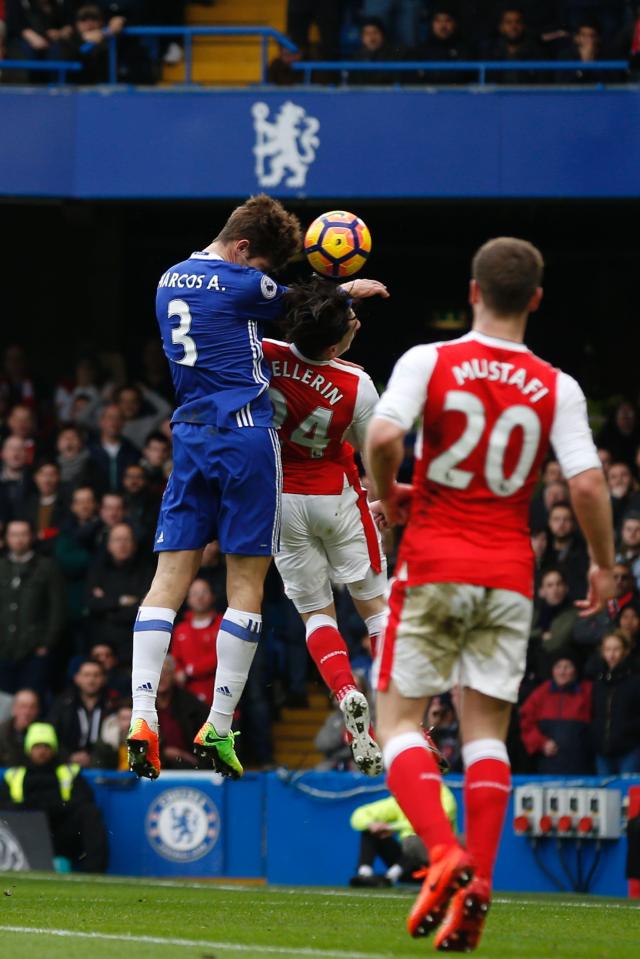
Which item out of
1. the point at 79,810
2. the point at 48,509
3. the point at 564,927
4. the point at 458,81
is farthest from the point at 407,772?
the point at 458,81

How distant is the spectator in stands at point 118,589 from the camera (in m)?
15.9

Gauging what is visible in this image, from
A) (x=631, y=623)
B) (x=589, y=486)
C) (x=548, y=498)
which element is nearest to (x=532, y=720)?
(x=631, y=623)

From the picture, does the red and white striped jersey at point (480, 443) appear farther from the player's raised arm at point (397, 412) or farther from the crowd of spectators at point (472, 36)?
the crowd of spectators at point (472, 36)

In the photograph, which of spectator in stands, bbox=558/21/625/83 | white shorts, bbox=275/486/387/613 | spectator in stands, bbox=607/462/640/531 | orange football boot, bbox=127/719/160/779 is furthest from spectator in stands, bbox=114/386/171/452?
orange football boot, bbox=127/719/160/779

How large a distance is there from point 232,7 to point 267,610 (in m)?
7.55

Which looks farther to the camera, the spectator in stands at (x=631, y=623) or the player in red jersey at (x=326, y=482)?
the spectator in stands at (x=631, y=623)

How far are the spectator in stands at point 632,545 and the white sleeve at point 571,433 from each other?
825cm

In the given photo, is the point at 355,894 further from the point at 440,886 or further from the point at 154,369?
the point at 154,369

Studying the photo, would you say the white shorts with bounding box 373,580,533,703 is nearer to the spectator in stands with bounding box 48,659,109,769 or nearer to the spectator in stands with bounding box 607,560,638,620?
the spectator in stands with bounding box 607,560,638,620

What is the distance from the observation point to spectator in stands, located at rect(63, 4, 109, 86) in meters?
17.5

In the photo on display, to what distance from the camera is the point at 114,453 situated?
1731 centimetres

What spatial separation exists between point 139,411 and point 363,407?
30.0 feet

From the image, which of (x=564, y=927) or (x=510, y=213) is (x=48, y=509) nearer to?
(x=510, y=213)

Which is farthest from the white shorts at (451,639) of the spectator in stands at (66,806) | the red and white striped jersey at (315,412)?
the spectator in stands at (66,806)
